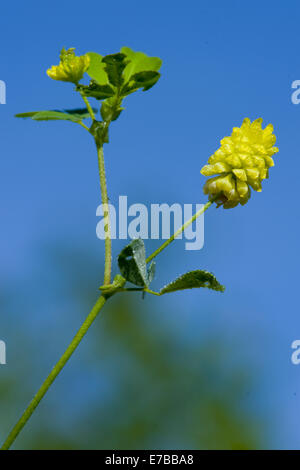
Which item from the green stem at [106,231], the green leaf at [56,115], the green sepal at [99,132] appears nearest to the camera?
the green stem at [106,231]

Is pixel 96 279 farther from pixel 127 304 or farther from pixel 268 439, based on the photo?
pixel 268 439

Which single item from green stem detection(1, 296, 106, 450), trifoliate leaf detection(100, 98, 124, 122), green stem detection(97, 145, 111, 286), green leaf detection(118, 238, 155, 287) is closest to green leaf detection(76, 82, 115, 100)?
trifoliate leaf detection(100, 98, 124, 122)

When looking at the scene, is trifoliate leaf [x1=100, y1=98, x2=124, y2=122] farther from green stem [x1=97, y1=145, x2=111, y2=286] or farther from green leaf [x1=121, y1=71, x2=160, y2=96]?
green stem [x1=97, y1=145, x2=111, y2=286]

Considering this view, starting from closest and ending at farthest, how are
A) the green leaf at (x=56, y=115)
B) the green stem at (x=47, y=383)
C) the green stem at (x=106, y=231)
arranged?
the green stem at (x=47, y=383) < the green stem at (x=106, y=231) < the green leaf at (x=56, y=115)

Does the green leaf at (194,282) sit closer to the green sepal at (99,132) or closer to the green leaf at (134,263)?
the green leaf at (134,263)

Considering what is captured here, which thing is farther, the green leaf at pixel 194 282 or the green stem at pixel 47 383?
the green leaf at pixel 194 282

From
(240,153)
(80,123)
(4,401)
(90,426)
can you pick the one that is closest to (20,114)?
(80,123)

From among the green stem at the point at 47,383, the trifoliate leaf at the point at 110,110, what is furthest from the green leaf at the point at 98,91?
the green stem at the point at 47,383
